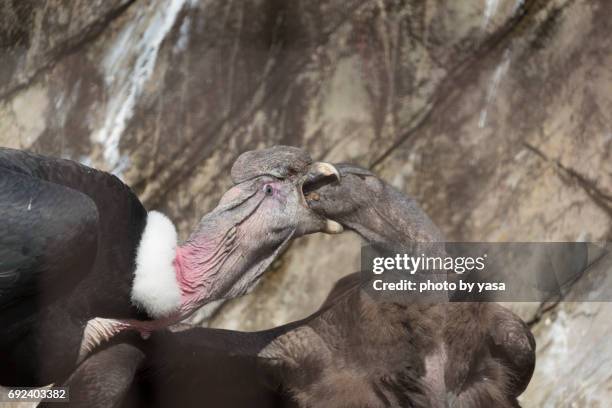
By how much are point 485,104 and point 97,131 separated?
116 cm

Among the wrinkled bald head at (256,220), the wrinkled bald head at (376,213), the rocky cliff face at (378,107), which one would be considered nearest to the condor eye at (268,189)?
the wrinkled bald head at (256,220)

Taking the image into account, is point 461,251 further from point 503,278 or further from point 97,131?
point 97,131

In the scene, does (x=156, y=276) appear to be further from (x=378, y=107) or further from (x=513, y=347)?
(x=378, y=107)

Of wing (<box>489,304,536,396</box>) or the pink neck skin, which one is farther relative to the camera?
wing (<box>489,304,536,396</box>)

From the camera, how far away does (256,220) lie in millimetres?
2641

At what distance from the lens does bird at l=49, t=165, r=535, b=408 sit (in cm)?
266

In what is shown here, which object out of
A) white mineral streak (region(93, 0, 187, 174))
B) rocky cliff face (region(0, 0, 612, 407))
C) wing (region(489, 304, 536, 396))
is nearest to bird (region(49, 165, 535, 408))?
wing (region(489, 304, 536, 396))

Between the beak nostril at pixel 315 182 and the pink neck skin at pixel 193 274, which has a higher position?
the beak nostril at pixel 315 182

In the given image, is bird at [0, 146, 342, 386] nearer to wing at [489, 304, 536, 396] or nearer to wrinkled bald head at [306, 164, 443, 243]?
wrinkled bald head at [306, 164, 443, 243]

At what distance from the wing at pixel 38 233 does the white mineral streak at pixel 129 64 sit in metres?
1.01

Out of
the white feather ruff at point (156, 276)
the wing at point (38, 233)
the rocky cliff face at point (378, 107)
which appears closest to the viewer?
the wing at point (38, 233)

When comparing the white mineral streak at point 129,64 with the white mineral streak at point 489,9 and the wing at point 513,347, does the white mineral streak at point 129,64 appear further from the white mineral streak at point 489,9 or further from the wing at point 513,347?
the wing at point 513,347

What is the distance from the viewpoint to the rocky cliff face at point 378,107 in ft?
11.1

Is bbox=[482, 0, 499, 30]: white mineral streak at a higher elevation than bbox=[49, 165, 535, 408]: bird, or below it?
higher
